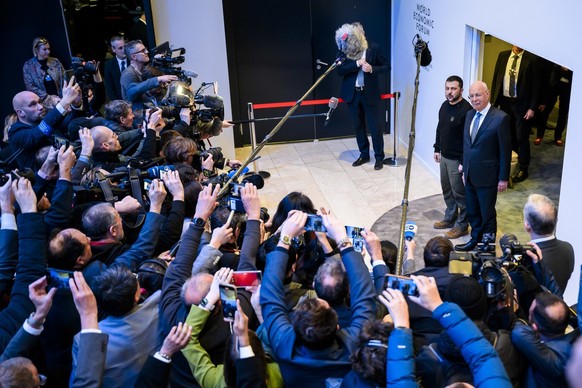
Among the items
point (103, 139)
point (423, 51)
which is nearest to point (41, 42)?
point (103, 139)

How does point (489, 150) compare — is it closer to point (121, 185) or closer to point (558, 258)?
point (558, 258)

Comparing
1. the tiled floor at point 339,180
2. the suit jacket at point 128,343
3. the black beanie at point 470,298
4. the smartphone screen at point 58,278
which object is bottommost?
the tiled floor at point 339,180

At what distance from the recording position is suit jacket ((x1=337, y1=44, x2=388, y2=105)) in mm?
7102

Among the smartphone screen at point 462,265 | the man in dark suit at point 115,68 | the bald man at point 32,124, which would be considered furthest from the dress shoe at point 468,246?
the man in dark suit at point 115,68

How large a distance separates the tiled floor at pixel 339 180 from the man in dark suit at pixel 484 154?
3.96 feet

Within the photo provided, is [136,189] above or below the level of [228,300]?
below

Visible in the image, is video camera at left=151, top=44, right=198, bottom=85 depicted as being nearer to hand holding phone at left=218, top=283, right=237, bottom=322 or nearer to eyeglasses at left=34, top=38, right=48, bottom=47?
eyeglasses at left=34, top=38, right=48, bottom=47

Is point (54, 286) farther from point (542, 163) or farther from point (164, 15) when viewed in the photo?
point (542, 163)

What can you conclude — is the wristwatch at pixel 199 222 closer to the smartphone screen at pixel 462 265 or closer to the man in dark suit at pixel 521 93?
the smartphone screen at pixel 462 265

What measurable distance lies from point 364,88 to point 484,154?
245cm

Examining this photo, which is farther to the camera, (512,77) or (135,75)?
(512,77)

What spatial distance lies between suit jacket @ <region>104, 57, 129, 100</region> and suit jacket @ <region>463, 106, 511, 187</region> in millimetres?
3612

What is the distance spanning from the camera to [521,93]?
6648 millimetres

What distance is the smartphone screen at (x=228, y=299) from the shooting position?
2.44 m
